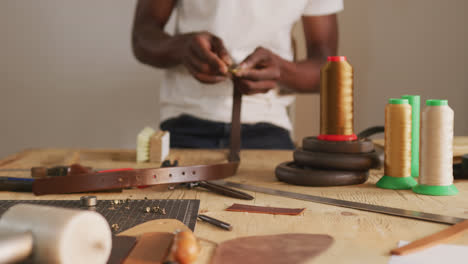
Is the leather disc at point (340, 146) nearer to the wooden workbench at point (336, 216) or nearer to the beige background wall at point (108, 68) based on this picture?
the wooden workbench at point (336, 216)

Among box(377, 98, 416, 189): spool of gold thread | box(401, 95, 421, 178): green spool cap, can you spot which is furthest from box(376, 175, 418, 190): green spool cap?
box(401, 95, 421, 178): green spool cap

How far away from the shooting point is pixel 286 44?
2092 millimetres

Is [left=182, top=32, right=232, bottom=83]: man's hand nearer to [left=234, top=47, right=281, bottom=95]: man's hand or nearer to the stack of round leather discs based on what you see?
[left=234, top=47, right=281, bottom=95]: man's hand

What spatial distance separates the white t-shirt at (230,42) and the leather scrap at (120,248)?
48.8 inches

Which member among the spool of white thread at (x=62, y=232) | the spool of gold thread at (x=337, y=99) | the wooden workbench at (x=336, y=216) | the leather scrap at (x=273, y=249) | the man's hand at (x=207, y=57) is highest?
the man's hand at (x=207, y=57)

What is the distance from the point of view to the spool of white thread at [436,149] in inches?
40.3

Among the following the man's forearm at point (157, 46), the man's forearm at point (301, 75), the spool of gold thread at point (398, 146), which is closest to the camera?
the spool of gold thread at point (398, 146)

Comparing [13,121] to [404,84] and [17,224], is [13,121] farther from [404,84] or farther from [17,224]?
[17,224]

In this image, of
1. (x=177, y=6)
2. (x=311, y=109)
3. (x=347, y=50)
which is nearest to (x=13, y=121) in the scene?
(x=177, y=6)

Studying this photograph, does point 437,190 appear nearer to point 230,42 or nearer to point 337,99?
point 337,99

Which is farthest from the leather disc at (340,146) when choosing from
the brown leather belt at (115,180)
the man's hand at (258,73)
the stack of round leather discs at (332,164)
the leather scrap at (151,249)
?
the leather scrap at (151,249)

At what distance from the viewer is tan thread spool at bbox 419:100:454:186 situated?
1.02 meters

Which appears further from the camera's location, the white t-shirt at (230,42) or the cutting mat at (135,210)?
the white t-shirt at (230,42)

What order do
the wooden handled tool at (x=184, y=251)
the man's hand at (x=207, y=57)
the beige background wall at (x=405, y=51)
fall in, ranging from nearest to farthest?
the wooden handled tool at (x=184, y=251) < the man's hand at (x=207, y=57) < the beige background wall at (x=405, y=51)
